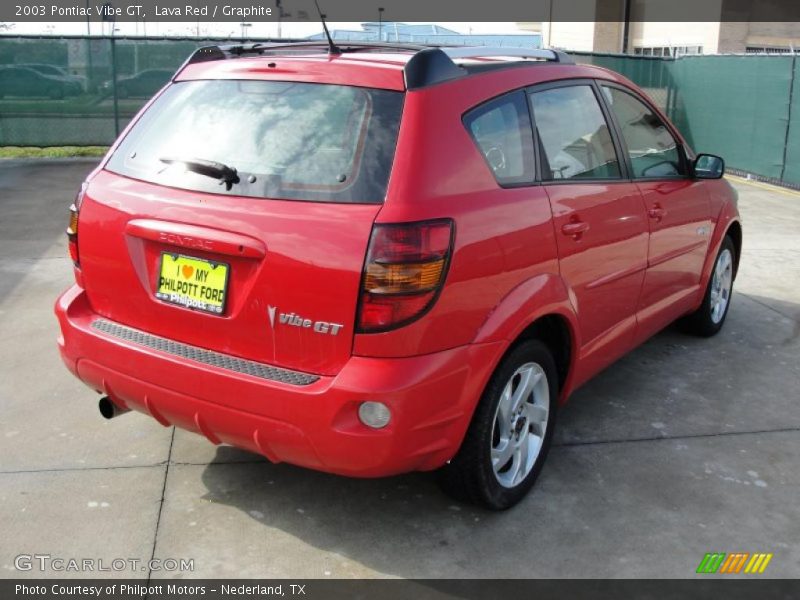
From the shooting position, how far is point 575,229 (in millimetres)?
3711

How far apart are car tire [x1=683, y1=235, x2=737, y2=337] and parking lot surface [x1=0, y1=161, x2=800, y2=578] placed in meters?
0.56

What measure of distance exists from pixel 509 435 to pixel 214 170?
158cm

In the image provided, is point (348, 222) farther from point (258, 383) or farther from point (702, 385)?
point (702, 385)

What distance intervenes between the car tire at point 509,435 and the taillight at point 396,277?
0.60 m

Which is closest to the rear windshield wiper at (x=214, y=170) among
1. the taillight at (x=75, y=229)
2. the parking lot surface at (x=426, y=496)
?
the taillight at (x=75, y=229)

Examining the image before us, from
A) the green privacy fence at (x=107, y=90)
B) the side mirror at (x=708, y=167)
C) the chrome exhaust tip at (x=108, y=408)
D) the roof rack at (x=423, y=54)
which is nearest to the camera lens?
the roof rack at (x=423, y=54)

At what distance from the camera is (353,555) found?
328cm

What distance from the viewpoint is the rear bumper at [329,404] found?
2.90m

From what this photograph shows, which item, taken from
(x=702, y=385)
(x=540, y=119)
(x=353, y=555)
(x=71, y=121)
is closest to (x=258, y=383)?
(x=353, y=555)

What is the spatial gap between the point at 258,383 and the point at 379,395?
1.47ft

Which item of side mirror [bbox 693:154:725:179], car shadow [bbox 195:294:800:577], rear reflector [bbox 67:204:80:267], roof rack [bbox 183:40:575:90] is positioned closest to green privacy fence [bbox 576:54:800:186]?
side mirror [bbox 693:154:725:179]

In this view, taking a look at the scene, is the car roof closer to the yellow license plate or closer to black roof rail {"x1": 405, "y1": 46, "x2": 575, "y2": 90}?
black roof rail {"x1": 405, "y1": 46, "x2": 575, "y2": 90}

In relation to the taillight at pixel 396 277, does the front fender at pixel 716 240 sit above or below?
below

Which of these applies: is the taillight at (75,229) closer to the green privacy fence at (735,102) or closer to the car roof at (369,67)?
the car roof at (369,67)
